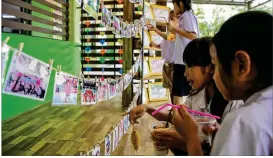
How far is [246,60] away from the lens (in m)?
0.63

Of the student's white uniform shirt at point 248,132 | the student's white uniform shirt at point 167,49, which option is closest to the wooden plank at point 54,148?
the student's white uniform shirt at point 167,49

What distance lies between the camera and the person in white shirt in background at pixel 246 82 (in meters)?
0.57

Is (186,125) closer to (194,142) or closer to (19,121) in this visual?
(194,142)

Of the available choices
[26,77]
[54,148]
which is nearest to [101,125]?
[54,148]

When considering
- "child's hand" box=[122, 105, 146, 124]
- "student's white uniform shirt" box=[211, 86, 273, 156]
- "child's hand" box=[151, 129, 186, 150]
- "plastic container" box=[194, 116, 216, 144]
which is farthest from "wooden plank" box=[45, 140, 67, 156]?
"student's white uniform shirt" box=[211, 86, 273, 156]

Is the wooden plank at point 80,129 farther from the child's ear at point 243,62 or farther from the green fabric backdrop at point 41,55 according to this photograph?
the child's ear at point 243,62

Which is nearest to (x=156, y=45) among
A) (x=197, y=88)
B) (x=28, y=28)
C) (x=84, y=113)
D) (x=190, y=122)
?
(x=84, y=113)

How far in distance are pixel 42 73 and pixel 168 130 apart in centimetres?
49

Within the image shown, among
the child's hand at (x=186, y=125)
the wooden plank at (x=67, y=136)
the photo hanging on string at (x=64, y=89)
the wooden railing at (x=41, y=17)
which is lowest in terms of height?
the wooden plank at (x=67, y=136)

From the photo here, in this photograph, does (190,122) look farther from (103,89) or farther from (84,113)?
(84,113)

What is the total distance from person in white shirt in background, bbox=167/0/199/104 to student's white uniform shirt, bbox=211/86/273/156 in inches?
74.5

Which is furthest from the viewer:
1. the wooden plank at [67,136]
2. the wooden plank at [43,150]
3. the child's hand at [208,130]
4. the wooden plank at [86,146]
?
the wooden plank at [67,136]

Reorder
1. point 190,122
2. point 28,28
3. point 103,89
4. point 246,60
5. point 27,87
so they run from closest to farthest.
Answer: point 246,60 < point 190,122 < point 27,87 < point 103,89 < point 28,28

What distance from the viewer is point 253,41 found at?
0.63 meters
